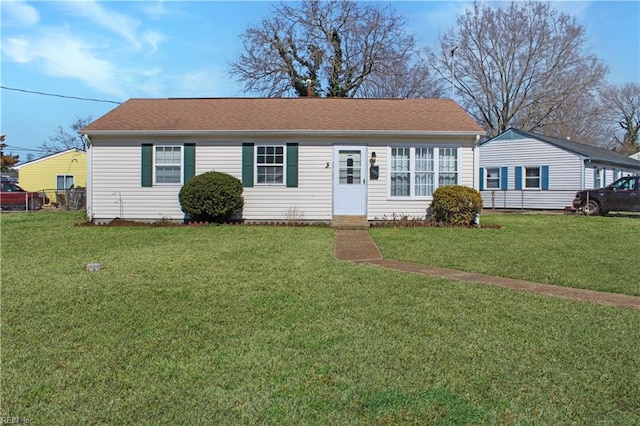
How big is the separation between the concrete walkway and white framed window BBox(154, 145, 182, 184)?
6.29 meters

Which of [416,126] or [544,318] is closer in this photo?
[544,318]

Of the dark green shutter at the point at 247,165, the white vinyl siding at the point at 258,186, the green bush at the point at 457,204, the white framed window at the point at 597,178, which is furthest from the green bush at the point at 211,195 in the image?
the white framed window at the point at 597,178

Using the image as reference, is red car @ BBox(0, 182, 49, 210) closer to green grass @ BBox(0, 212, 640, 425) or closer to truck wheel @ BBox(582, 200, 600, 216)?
green grass @ BBox(0, 212, 640, 425)

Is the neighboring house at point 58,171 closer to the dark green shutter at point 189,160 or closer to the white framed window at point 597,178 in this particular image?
the dark green shutter at point 189,160

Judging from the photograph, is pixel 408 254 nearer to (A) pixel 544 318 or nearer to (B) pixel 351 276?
(B) pixel 351 276

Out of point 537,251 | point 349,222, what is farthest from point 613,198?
point 537,251

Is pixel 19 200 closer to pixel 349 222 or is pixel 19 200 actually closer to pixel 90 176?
pixel 90 176

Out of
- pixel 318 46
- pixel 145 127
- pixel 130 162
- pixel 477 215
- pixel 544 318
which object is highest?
pixel 318 46

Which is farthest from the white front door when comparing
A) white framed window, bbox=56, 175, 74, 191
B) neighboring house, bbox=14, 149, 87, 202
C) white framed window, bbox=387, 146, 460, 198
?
white framed window, bbox=56, 175, 74, 191

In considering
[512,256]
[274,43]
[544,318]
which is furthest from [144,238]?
[274,43]

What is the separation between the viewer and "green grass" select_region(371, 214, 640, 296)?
21.3 ft

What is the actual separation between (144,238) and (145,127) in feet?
15.5

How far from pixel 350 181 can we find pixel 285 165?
1.94m

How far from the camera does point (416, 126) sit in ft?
44.4
